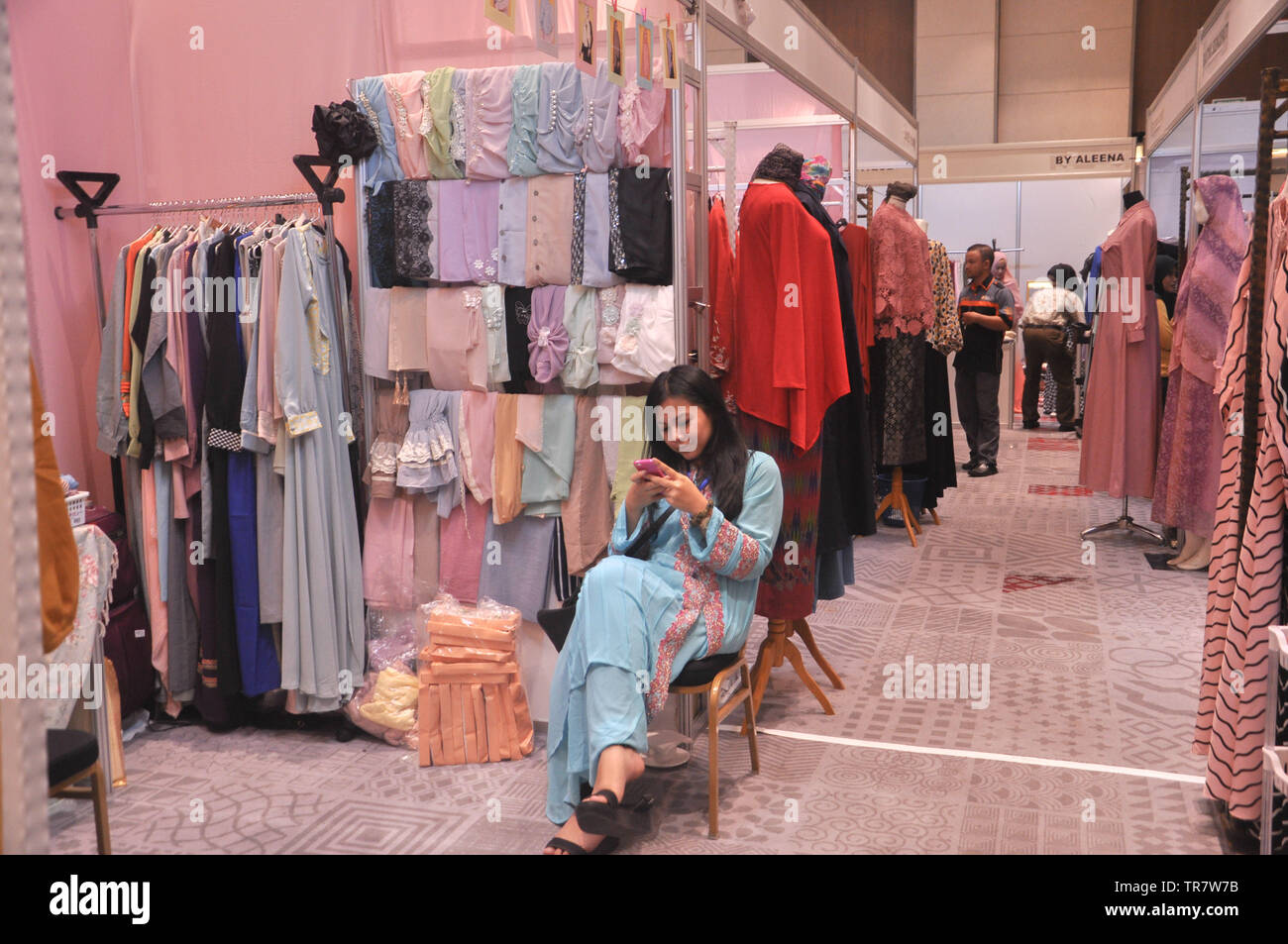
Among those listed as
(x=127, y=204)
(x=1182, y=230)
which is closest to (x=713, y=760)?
(x=127, y=204)

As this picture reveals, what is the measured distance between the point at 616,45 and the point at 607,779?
195 centimetres

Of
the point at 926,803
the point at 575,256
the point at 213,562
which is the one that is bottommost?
the point at 926,803

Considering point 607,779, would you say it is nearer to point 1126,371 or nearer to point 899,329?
point 899,329

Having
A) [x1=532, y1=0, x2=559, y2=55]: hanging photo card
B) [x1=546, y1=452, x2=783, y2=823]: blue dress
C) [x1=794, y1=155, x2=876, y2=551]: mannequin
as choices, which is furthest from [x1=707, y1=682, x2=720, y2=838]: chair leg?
[x1=532, y1=0, x2=559, y2=55]: hanging photo card

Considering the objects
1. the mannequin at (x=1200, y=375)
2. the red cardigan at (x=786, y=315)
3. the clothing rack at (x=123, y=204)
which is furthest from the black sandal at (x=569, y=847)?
the mannequin at (x=1200, y=375)

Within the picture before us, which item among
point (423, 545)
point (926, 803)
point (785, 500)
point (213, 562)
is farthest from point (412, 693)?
point (926, 803)

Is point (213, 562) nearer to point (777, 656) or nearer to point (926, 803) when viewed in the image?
point (777, 656)

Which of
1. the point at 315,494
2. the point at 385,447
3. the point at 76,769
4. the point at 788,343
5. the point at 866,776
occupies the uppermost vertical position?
the point at 788,343

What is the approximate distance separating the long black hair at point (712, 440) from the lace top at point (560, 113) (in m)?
0.78

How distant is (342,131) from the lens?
10.9 feet

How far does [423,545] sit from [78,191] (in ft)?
5.20

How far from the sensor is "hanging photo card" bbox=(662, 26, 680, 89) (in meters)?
3.05

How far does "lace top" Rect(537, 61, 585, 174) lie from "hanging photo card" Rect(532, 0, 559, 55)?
0.66 ft
